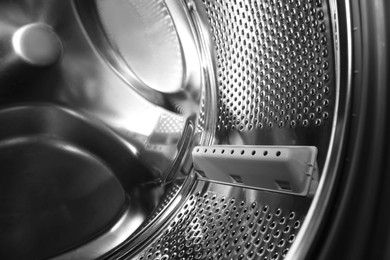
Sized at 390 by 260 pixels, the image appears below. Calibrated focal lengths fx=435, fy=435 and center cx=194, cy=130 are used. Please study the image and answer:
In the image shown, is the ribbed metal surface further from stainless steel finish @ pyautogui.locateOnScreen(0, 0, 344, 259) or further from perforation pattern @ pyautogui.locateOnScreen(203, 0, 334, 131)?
perforation pattern @ pyautogui.locateOnScreen(203, 0, 334, 131)

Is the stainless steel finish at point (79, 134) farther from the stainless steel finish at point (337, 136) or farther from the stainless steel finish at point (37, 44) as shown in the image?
the stainless steel finish at point (337, 136)

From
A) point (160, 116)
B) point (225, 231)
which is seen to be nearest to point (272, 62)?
point (225, 231)

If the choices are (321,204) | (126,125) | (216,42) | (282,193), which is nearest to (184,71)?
(216,42)

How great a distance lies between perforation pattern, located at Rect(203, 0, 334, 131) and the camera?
0.64 metres

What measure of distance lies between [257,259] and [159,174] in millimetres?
509

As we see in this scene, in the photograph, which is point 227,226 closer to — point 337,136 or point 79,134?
point 337,136

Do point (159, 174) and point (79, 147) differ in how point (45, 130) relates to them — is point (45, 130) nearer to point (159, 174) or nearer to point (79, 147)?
point (79, 147)

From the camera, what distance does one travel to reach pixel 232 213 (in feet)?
2.63

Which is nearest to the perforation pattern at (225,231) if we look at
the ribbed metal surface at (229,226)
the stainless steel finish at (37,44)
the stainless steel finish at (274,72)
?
the ribbed metal surface at (229,226)

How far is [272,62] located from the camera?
0.79 meters

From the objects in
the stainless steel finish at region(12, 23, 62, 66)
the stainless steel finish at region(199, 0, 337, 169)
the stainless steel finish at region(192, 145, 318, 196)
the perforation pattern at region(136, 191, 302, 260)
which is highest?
the stainless steel finish at region(12, 23, 62, 66)

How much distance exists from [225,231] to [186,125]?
0.39 meters

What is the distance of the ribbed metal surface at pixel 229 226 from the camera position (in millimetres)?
636

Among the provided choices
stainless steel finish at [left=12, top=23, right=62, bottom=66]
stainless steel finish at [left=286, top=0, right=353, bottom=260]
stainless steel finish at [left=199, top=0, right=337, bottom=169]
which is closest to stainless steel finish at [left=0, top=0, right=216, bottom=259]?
stainless steel finish at [left=12, top=23, right=62, bottom=66]
